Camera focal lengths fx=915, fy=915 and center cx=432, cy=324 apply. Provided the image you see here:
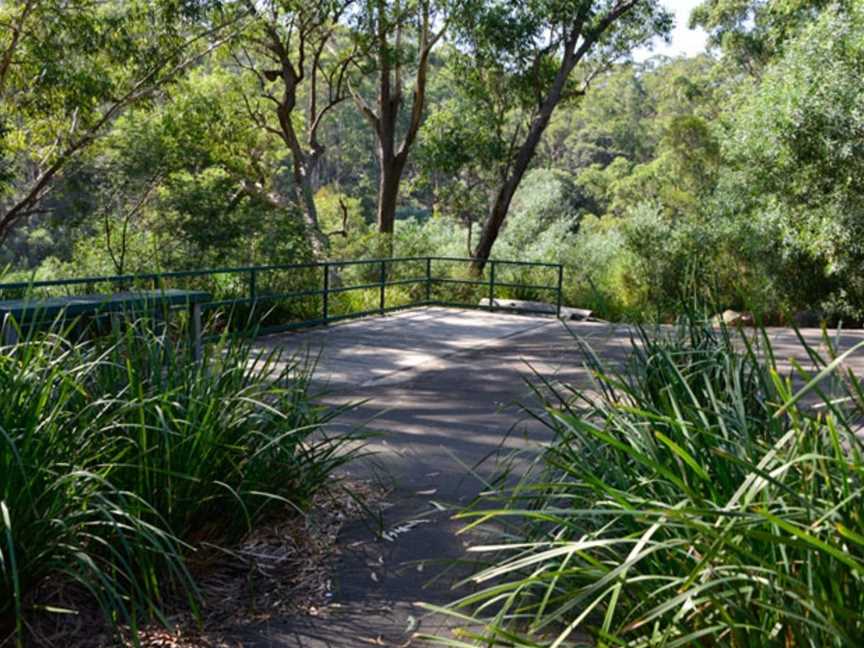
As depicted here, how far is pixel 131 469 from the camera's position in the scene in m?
3.58

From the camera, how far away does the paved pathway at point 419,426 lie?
3.49 m

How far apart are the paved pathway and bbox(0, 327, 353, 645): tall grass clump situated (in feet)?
1.56

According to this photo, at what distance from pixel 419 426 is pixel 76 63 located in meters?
11.3

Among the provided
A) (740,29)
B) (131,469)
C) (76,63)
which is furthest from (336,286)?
(740,29)

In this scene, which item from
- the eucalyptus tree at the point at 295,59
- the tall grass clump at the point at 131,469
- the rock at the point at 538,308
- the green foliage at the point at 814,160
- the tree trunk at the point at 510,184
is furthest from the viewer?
the tree trunk at the point at 510,184

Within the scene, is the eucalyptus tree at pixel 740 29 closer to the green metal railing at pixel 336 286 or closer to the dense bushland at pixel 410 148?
the dense bushland at pixel 410 148

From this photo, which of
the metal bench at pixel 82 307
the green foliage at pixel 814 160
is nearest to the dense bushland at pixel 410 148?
the green foliage at pixel 814 160

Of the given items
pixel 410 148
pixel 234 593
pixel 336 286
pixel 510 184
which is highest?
pixel 410 148

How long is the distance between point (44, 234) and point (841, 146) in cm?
2777

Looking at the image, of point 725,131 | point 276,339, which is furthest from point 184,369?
point 725,131

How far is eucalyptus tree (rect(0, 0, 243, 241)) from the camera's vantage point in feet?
46.9

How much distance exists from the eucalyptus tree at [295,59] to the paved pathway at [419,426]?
23.9 ft

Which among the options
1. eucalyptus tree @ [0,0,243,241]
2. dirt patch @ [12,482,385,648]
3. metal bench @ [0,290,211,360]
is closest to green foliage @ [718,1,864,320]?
eucalyptus tree @ [0,0,243,241]

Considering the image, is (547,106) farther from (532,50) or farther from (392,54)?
(392,54)
